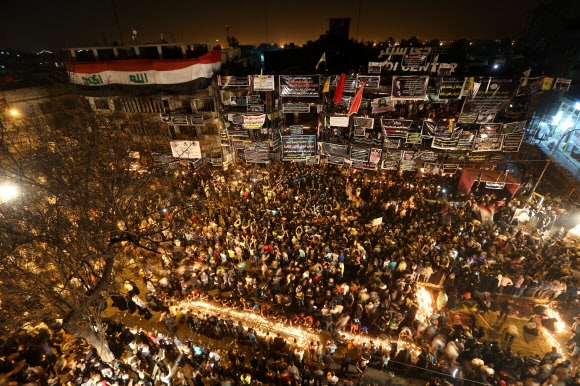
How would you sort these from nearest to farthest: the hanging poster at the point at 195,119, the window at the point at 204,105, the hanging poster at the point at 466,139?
Result: 1. the hanging poster at the point at 466,139
2. the hanging poster at the point at 195,119
3. the window at the point at 204,105

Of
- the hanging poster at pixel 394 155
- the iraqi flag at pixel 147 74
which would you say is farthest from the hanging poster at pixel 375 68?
the iraqi flag at pixel 147 74

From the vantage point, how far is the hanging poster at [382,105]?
1766cm

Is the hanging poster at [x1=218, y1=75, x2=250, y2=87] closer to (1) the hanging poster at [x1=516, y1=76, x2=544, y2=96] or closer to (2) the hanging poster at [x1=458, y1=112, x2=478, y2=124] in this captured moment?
(2) the hanging poster at [x1=458, y1=112, x2=478, y2=124]

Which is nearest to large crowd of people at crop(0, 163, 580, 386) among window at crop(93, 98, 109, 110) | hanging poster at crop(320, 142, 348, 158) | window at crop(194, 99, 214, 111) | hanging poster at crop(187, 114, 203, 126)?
hanging poster at crop(320, 142, 348, 158)

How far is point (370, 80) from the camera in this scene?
56.4 ft

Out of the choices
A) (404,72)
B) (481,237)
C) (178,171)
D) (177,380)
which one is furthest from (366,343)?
(178,171)

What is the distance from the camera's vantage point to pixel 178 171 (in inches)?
911

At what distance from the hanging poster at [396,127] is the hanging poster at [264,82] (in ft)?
25.1

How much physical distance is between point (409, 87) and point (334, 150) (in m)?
6.01

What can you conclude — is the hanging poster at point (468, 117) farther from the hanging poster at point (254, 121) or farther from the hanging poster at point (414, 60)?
the hanging poster at point (254, 121)

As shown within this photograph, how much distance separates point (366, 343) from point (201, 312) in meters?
7.38

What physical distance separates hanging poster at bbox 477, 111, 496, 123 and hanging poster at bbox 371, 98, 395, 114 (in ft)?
16.6

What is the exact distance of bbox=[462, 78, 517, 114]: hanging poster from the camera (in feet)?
52.5

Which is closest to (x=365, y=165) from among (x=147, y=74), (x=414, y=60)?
(x=414, y=60)
